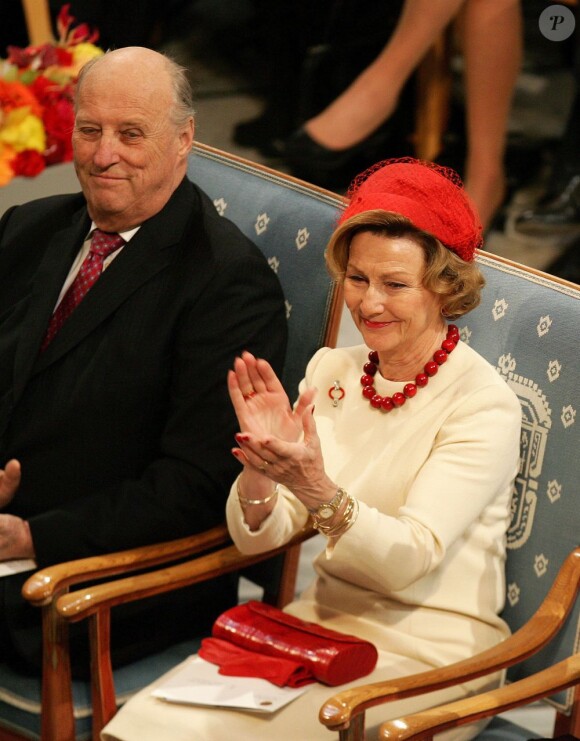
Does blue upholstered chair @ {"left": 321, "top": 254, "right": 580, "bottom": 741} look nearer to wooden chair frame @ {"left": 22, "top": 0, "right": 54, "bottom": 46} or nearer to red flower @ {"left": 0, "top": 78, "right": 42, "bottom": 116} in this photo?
red flower @ {"left": 0, "top": 78, "right": 42, "bottom": 116}

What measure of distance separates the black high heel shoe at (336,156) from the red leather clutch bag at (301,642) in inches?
129

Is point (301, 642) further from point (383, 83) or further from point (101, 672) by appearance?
point (383, 83)

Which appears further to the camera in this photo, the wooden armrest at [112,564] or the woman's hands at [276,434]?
the wooden armrest at [112,564]

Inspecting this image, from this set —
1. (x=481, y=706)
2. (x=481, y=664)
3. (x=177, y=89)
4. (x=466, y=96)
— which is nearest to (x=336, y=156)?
(x=466, y=96)

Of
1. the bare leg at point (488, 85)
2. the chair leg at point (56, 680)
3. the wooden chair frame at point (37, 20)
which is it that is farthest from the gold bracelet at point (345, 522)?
the wooden chair frame at point (37, 20)

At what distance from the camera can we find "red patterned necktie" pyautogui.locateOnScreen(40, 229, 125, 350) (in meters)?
2.81

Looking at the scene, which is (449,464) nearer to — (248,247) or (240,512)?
(240,512)

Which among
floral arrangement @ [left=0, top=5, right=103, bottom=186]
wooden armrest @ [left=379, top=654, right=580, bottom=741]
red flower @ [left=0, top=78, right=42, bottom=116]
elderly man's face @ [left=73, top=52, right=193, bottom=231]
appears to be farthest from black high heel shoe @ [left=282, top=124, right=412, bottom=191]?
wooden armrest @ [left=379, top=654, right=580, bottom=741]

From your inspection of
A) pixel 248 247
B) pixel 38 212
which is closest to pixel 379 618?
pixel 248 247

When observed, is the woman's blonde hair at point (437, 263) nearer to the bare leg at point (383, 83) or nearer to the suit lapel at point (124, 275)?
the suit lapel at point (124, 275)

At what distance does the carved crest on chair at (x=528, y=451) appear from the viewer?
7.99 feet

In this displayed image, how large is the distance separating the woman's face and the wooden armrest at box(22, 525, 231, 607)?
22.8 inches

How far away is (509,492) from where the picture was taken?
7.93 ft

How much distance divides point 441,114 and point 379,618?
126 inches
